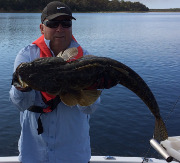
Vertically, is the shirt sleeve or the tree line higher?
the tree line

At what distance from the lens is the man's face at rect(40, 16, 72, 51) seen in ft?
11.3

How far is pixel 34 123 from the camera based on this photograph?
3.47 metres

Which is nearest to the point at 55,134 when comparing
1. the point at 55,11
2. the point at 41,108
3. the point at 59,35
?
the point at 41,108

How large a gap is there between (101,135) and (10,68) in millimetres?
12933

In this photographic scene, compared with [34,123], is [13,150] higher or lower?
lower

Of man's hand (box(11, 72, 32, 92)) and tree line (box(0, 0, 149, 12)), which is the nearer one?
man's hand (box(11, 72, 32, 92))

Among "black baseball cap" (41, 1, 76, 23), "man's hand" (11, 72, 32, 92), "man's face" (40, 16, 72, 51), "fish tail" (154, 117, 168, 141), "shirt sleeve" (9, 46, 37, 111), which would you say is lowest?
"fish tail" (154, 117, 168, 141)

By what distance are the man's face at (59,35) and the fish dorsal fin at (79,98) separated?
2.87 ft

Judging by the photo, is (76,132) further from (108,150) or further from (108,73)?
(108,150)

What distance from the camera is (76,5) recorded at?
137 m

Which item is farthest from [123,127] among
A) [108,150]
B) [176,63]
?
[176,63]

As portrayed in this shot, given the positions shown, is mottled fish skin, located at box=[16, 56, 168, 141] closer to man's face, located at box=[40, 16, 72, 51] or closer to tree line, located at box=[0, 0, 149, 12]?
man's face, located at box=[40, 16, 72, 51]

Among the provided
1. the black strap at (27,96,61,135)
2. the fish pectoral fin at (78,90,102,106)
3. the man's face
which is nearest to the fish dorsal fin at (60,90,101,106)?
the fish pectoral fin at (78,90,102,106)

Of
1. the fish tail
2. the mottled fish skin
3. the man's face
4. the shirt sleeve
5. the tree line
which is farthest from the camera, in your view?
the tree line
